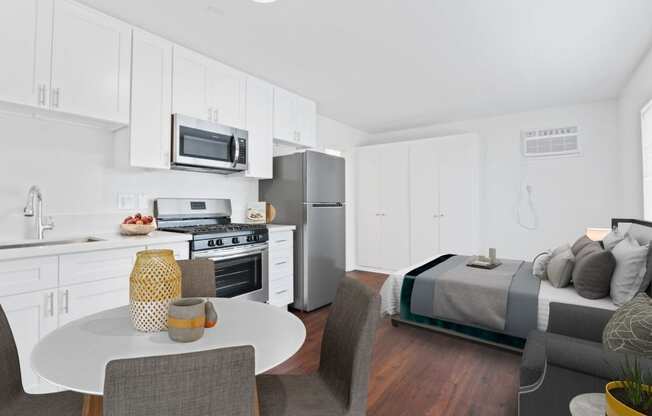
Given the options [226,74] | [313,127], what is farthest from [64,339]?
[313,127]

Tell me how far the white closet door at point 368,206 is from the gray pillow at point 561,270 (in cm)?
321

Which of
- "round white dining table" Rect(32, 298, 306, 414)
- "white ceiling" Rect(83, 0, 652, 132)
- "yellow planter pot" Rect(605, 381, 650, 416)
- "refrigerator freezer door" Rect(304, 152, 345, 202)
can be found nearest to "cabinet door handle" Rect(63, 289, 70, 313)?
"round white dining table" Rect(32, 298, 306, 414)

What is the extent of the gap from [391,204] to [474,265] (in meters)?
2.37

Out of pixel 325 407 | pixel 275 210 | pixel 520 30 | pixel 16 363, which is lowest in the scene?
pixel 325 407

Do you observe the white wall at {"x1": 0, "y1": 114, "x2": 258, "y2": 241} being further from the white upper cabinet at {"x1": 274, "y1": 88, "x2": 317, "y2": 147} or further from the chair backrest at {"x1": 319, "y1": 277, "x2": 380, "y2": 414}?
the chair backrest at {"x1": 319, "y1": 277, "x2": 380, "y2": 414}

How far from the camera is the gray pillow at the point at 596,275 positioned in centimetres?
218

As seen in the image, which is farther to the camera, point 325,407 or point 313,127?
point 313,127

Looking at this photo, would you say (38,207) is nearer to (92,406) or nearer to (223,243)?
(223,243)

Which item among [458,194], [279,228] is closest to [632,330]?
[279,228]

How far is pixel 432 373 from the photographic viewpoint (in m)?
2.35

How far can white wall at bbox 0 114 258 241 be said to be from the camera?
7.27 feet

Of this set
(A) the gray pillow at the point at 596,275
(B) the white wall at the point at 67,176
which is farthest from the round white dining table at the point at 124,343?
(A) the gray pillow at the point at 596,275

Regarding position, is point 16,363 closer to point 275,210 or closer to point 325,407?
point 325,407

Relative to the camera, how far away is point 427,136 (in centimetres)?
562
